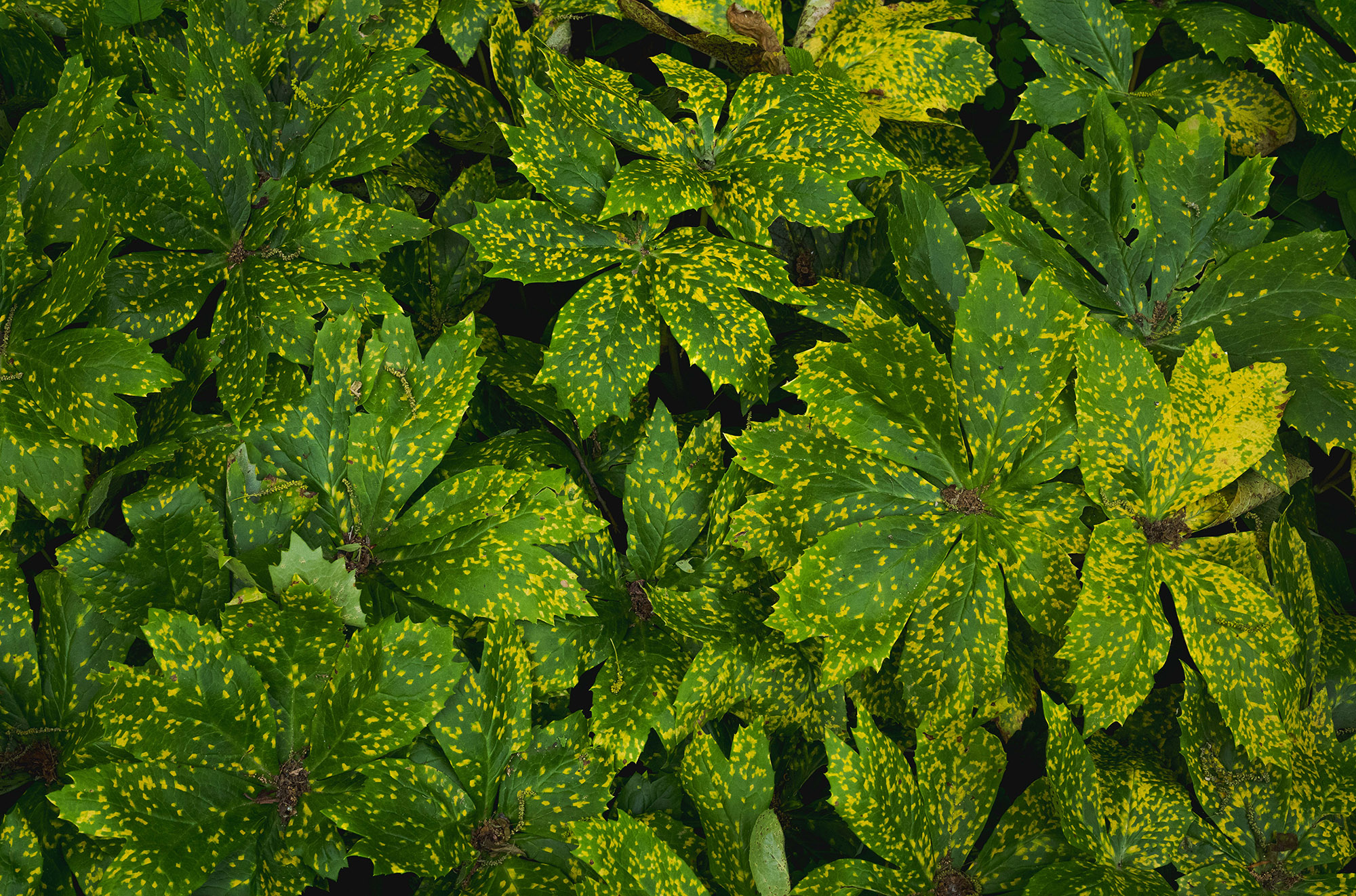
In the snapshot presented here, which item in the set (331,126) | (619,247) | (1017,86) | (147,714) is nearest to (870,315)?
(619,247)

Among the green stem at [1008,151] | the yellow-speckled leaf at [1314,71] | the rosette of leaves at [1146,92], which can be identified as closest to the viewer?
the yellow-speckled leaf at [1314,71]

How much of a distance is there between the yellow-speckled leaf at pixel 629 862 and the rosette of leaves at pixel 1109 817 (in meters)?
0.53

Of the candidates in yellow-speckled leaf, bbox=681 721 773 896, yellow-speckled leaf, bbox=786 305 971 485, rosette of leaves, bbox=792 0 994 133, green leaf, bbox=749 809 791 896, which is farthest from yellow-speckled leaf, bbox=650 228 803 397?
green leaf, bbox=749 809 791 896

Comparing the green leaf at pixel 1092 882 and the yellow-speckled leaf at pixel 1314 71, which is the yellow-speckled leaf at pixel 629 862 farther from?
the yellow-speckled leaf at pixel 1314 71

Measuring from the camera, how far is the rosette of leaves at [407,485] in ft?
4.66

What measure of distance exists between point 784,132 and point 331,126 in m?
0.83

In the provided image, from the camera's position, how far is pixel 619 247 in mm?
1593

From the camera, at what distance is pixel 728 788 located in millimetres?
1405

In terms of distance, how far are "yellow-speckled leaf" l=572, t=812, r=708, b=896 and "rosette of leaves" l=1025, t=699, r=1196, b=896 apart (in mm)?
529

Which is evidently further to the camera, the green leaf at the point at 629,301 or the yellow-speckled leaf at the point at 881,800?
the green leaf at the point at 629,301

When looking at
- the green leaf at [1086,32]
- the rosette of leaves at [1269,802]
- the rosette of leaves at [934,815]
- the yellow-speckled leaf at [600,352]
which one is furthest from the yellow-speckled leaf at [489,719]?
the green leaf at [1086,32]

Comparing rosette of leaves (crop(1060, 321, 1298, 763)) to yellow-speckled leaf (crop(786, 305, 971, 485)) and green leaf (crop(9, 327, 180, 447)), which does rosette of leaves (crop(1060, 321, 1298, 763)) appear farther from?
green leaf (crop(9, 327, 180, 447))

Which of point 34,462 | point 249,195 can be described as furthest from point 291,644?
point 249,195

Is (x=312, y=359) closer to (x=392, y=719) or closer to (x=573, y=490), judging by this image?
(x=573, y=490)
